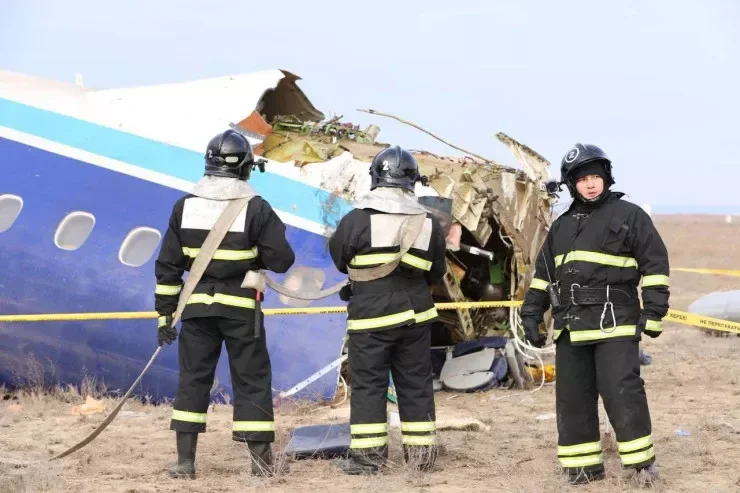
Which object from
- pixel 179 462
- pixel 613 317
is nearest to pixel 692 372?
pixel 613 317

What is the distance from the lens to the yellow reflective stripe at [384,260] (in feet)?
24.5

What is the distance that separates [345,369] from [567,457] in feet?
11.8

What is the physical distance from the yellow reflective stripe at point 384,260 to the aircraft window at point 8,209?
14.4 feet

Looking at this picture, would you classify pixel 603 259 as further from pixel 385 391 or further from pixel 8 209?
pixel 8 209

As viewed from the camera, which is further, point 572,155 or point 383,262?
point 383,262

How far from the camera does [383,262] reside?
7.47 metres

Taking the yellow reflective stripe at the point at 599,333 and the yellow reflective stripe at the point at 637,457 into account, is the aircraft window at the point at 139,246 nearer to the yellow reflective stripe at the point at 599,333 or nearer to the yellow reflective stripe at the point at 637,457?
the yellow reflective stripe at the point at 599,333

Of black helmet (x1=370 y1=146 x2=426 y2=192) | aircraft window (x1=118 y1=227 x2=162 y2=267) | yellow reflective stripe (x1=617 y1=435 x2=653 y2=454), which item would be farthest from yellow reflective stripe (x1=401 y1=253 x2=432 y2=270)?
aircraft window (x1=118 y1=227 x2=162 y2=267)

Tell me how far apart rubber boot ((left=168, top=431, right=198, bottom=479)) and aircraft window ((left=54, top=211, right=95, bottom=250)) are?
3.50 metres

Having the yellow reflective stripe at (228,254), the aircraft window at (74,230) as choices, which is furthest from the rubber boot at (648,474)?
the aircraft window at (74,230)

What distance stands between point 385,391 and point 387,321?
51cm

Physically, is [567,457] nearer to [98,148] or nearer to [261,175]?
[261,175]

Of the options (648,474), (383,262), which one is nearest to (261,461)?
(383,262)

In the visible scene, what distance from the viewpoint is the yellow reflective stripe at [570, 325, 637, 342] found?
6.78m
